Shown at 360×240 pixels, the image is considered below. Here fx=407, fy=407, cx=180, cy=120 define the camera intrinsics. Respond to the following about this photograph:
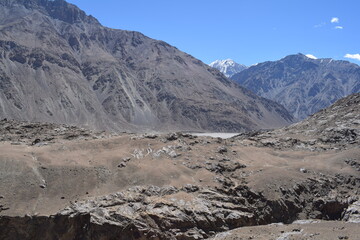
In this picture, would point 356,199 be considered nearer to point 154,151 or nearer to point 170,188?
point 170,188

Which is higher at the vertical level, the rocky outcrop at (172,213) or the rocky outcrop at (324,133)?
the rocky outcrop at (324,133)

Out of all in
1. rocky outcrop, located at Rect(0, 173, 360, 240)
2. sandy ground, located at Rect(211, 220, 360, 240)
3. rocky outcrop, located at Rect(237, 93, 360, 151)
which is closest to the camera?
sandy ground, located at Rect(211, 220, 360, 240)

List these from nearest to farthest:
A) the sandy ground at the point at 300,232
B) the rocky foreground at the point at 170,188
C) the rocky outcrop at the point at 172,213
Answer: the sandy ground at the point at 300,232, the rocky outcrop at the point at 172,213, the rocky foreground at the point at 170,188

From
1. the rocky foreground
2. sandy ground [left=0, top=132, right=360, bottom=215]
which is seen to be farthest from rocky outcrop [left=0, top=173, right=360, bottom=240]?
sandy ground [left=0, top=132, right=360, bottom=215]

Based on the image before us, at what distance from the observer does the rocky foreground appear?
32.8 metres

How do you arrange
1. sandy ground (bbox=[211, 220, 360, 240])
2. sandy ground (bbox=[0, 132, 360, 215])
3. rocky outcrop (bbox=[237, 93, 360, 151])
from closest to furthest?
sandy ground (bbox=[211, 220, 360, 240]) < sandy ground (bbox=[0, 132, 360, 215]) < rocky outcrop (bbox=[237, 93, 360, 151])

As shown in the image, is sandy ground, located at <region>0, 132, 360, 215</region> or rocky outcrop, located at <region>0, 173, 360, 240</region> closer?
rocky outcrop, located at <region>0, 173, 360, 240</region>

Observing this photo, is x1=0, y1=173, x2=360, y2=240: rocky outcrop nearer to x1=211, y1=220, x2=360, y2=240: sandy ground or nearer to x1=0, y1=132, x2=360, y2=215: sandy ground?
x1=0, y1=132, x2=360, y2=215: sandy ground

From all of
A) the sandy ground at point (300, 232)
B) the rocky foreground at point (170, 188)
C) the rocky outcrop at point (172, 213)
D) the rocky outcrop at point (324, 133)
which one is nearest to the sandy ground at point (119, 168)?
the rocky foreground at point (170, 188)

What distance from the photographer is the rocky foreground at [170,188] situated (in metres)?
32.8

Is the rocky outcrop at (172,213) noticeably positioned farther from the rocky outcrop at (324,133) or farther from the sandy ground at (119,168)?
the rocky outcrop at (324,133)

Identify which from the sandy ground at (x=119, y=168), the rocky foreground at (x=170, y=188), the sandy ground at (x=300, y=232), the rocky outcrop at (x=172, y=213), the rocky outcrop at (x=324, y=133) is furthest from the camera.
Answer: the rocky outcrop at (x=324, y=133)

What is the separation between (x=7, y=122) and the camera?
59812 millimetres

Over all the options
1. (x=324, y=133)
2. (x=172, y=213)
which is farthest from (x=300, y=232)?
(x=324, y=133)
